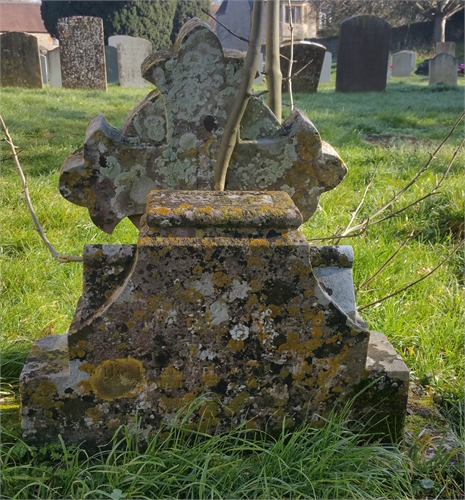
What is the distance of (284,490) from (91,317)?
0.82 metres

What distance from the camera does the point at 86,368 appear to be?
6.17 ft

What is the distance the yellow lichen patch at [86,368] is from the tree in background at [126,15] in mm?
25396

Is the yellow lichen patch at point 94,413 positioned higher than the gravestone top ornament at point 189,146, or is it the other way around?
the gravestone top ornament at point 189,146

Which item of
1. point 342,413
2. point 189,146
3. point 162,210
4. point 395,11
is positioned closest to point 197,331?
point 162,210

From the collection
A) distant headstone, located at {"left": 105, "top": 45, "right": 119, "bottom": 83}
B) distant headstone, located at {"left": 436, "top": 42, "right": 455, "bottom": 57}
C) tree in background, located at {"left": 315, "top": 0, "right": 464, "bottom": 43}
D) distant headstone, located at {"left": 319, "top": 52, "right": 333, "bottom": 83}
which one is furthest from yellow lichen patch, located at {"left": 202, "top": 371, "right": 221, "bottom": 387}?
tree in background, located at {"left": 315, "top": 0, "right": 464, "bottom": 43}

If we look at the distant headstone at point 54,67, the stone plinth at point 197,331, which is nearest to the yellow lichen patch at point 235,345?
the stone plinth at point 197,331

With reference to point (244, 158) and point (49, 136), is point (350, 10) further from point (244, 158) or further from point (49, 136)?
point (244, 158)

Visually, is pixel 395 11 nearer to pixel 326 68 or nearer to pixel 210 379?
pixel 326 68

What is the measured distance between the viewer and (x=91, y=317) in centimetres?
188

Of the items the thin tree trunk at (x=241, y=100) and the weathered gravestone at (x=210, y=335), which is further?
the thin tree trunk at (x=241, y=100)

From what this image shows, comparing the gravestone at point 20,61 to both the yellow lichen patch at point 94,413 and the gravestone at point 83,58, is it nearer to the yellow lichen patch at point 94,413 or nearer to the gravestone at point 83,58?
the gravestone at point 83,58

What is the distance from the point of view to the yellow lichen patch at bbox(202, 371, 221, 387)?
1.93 metres

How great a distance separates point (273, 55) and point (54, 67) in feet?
48.6

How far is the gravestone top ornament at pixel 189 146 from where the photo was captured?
2.28 meters
